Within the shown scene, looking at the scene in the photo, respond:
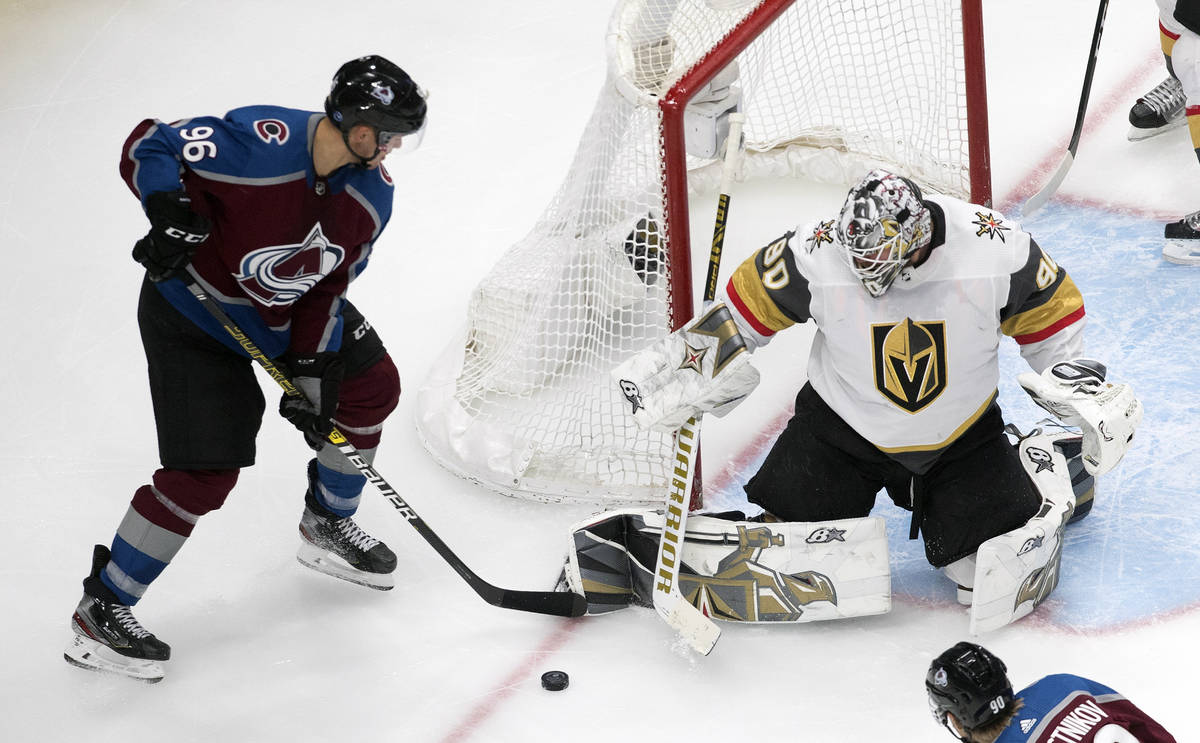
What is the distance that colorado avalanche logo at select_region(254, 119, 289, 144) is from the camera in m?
2.61

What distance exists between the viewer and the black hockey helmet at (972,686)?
204 centimetres

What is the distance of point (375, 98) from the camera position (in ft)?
8.25

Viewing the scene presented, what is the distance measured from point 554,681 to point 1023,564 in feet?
3.03

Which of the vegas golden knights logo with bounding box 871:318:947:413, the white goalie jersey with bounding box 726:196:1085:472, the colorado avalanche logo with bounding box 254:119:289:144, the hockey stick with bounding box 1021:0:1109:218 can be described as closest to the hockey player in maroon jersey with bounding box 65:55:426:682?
the colorado avalanche logo with bounding box 254:119:289:144

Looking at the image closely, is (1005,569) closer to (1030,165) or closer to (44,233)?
(1030,165)

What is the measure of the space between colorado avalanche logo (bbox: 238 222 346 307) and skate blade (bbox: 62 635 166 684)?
0.79 metres

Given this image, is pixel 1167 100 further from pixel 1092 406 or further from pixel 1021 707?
pixel 1021 707

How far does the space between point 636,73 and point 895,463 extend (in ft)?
3.25

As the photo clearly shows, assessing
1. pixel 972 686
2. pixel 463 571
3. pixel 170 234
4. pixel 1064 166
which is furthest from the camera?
pixel 1064 166

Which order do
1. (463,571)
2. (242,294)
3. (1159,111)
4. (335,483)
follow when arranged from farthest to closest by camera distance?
(1159,111) → (335,483) → (463,571) → (242,294)

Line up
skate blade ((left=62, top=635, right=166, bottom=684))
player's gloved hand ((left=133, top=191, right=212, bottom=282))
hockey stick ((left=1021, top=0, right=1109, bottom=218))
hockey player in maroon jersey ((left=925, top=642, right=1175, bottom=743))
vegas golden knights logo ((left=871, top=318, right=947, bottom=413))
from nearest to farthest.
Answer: hockey player in maroon jersey ((left=925, top=642, right=1175, bottom=743)), player's gloved hand ((left=133, top=191, right=212, bottom=282)), vegas golden knights logo ((left=871, top=318, right=947, bottom=413)), skate blade ((left=62, top=635, right=166, bottom=684)), hockey stick ((left=1021, top=0, right=1109, bottom=218))

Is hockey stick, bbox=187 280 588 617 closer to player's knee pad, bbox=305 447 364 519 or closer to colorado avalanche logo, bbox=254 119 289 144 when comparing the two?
player's knee pad, bbox=305 447 364 519

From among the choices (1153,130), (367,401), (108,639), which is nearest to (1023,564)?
(367,401)

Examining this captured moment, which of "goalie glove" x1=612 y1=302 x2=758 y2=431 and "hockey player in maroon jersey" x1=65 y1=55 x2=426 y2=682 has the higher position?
"hockey player in maroon jersey" x1=65 y1=55 x2=426 y2=682
